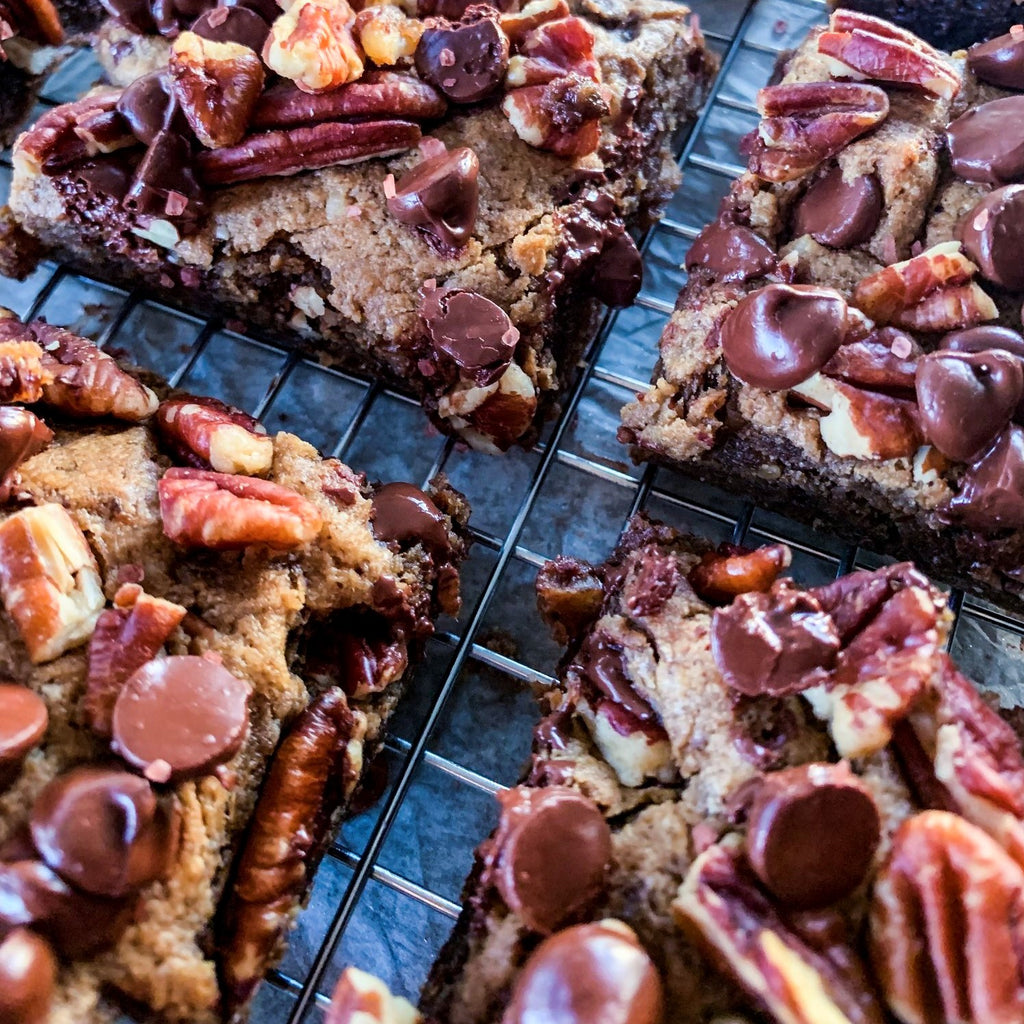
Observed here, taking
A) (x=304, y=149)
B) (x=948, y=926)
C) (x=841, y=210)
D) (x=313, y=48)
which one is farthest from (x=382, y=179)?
(x=948, y=926)

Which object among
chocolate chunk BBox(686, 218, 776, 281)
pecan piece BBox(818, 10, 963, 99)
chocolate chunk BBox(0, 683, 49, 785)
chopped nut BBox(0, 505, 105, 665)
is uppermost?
pecan piece BBox(818, 10, 963, 99)

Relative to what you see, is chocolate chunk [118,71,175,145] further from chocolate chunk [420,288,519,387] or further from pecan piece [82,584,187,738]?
pecan piece [82,584,187,738]

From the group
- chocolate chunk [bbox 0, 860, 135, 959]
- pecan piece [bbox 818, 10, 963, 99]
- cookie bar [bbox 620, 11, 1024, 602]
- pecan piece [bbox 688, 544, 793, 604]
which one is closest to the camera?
chocolate chunk [bbox 0, 860, 135, 959]

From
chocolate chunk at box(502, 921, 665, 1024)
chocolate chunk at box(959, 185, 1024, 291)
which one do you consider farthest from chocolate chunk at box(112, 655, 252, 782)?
chocolate chunk at box(959, 185, 1024, 291)

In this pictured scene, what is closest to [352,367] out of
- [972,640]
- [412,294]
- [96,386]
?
[412,294]

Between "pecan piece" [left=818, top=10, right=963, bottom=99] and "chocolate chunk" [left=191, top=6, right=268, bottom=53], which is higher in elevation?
"pecan piece" [left=818, top=10, right=963, bottom=99]

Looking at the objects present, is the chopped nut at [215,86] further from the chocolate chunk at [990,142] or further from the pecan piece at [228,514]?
the chocolate chunk at [990,142]

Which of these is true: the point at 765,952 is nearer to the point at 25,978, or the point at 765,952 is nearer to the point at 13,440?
the point at 25,978
